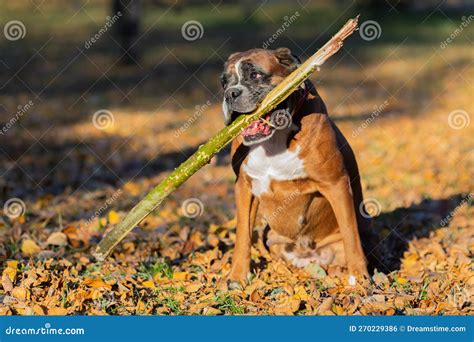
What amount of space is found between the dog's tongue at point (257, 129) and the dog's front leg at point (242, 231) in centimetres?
46

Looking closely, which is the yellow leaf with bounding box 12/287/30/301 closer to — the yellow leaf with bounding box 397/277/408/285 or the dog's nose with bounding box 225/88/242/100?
the dog's nose with bounding box 225/88/242/100

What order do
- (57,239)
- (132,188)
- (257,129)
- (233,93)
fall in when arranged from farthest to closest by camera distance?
1. (132,188)
2. (57,239)
3. (257,129)
4. (233,93)

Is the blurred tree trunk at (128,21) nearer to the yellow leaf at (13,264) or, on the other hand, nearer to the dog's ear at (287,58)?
the yellow leaf at (13,264)

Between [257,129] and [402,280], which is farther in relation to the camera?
[402,280]

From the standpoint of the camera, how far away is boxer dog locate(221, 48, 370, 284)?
512 cm

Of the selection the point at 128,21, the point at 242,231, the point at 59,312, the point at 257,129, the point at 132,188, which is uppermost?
the point at 128,21

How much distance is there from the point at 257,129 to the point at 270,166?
338 mm

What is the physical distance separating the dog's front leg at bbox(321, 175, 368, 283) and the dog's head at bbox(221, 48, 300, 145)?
1.93 feet

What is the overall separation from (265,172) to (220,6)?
25.0 metres

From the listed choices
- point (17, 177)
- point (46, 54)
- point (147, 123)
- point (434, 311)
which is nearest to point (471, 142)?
point (147, 123)

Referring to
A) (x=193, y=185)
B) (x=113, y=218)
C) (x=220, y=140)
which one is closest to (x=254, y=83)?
(x=220, y=140)

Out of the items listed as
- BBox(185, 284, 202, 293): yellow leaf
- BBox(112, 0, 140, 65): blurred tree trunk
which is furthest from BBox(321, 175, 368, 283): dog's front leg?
BBox(112, 0, 140, 65): blurred tree trunk

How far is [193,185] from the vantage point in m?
9.62

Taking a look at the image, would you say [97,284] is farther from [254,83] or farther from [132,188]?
[132,188]
